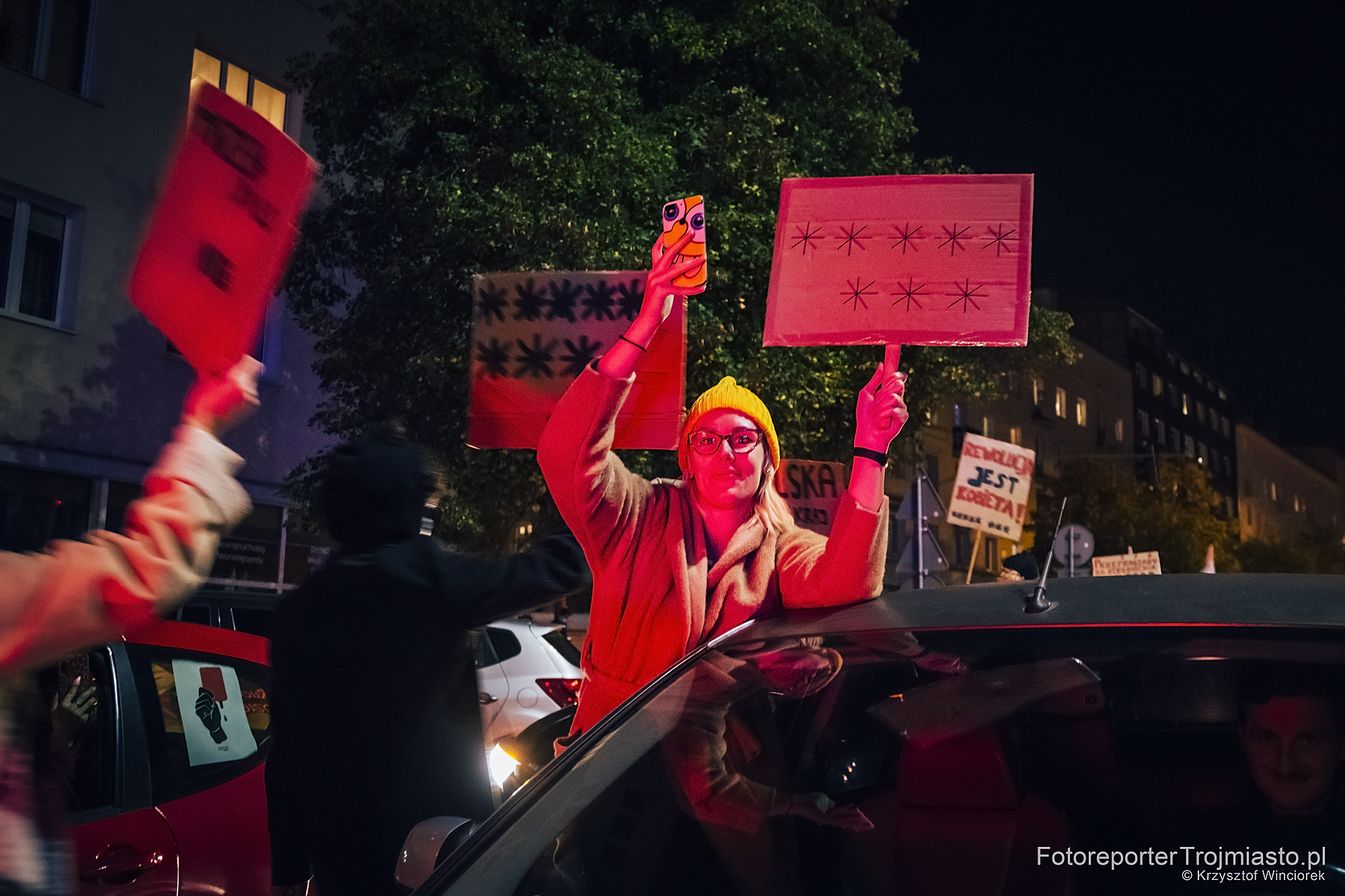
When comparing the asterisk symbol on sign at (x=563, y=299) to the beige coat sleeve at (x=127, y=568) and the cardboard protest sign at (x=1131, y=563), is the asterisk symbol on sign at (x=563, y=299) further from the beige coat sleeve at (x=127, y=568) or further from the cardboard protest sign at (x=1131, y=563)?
the cardboard protest sign at (x=1131, y=563)

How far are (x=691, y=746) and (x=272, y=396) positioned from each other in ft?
63.2

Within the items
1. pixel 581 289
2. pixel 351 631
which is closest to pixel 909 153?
pixel 581 289

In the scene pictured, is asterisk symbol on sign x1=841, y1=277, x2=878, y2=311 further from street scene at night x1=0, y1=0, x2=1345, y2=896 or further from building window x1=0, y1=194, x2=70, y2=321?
building window x1=0, y1=194, x2=70, y2=321

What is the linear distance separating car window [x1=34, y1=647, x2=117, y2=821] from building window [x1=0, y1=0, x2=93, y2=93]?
15.8m

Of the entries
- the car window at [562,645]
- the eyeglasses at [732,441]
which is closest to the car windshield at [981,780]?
the eyeglasses at [732,441]

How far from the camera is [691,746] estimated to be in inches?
96.2

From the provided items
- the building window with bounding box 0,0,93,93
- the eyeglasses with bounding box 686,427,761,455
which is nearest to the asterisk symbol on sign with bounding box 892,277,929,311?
the eyeglasses with bounding box 686,427,761,455

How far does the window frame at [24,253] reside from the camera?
1669cm

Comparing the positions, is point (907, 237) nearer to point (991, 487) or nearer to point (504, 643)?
point (504, 643)

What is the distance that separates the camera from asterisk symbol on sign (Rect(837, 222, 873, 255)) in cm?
492

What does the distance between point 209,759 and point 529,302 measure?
2.37 metres

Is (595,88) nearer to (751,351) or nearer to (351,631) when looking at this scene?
(751,351)

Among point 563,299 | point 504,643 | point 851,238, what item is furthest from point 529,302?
point 504,643

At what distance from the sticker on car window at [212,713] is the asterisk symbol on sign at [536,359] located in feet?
5.99
